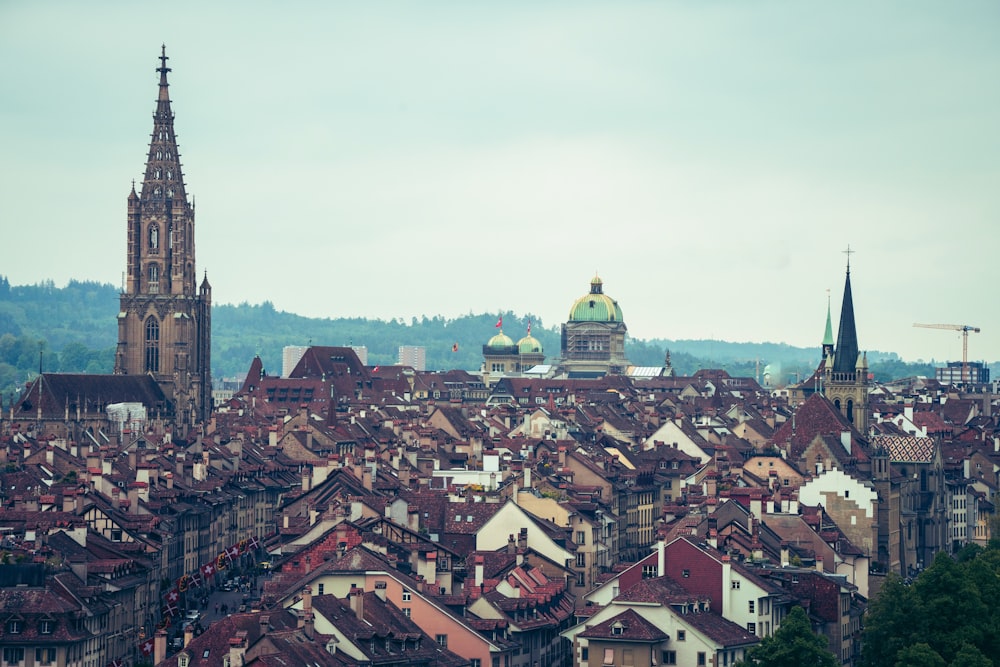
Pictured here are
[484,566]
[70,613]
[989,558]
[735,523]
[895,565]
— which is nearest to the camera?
[70,613]

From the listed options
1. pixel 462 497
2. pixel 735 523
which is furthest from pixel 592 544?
pixel 735 523

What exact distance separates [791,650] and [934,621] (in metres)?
17.1

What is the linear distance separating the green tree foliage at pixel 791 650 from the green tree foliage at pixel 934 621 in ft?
24.4

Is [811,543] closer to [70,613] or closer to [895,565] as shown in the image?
[895,565]

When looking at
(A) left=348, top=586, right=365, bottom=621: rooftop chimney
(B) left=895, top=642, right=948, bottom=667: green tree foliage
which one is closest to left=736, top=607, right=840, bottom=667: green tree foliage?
(B) left=895, top=642, right=948, bottom=667: green tree foliage

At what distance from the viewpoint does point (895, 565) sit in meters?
179

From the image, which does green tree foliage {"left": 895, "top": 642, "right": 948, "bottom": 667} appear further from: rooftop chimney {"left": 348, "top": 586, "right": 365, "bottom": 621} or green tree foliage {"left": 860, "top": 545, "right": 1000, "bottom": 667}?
rooftop chimney {"left": 348, "top": 586, "right": 365, "bottom": 621}

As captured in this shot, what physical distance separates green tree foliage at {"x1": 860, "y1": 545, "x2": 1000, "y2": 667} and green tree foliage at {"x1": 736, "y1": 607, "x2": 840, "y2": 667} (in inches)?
292

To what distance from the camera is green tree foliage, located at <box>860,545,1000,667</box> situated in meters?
122

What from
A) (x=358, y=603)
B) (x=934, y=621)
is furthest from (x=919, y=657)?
(x=358, y=603)

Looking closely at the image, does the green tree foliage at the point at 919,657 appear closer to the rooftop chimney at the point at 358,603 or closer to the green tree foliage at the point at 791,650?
the green tree foliage at the point at 791,650

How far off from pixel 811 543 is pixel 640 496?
41.9 m

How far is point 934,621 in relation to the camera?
12512cm

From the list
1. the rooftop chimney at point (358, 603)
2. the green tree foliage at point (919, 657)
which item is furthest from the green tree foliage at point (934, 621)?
the rooftop chimney at point (358, 603)
